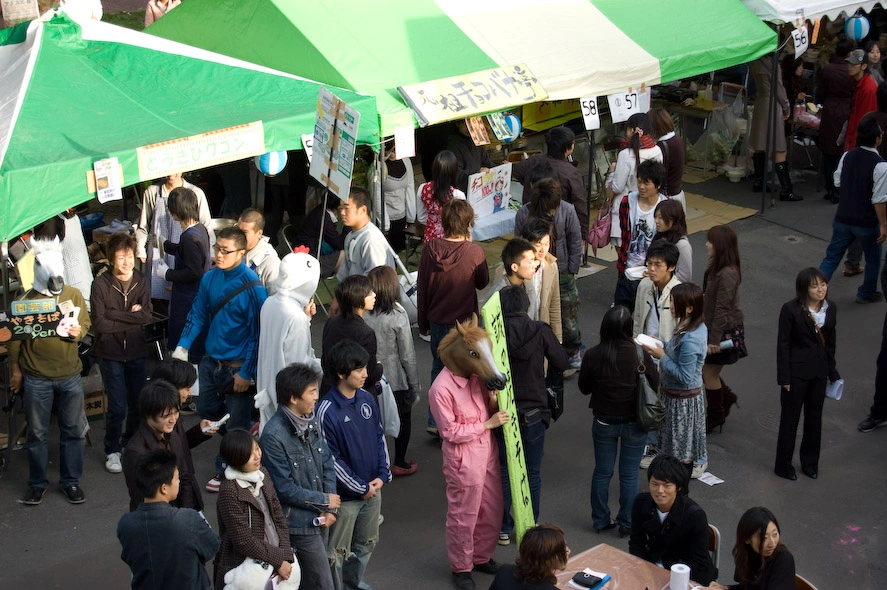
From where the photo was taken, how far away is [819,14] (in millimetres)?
11594

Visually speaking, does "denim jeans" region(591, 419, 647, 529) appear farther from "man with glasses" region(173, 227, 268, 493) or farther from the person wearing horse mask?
the person wearing horse mask

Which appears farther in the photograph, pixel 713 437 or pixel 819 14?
Answer: pixel 819 14

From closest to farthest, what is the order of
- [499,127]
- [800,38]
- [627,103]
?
[499,127]
[627,103]
[800,38]

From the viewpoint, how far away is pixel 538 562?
4.51m

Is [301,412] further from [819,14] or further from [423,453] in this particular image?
[819,14]

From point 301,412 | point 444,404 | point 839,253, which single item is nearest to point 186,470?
point 301,412

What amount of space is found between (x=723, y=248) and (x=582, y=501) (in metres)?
2.01

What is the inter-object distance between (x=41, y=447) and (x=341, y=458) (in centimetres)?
248

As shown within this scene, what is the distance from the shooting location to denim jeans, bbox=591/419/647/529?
→ 6375mm

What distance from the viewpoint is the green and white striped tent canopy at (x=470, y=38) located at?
29.7 ft

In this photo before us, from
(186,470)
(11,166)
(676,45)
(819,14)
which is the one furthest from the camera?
(819,14)

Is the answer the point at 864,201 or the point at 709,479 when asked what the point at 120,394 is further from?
the point at 864,201

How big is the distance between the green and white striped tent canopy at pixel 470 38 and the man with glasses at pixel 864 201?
187cm

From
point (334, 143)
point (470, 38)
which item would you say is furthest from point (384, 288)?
point (470, 38)
